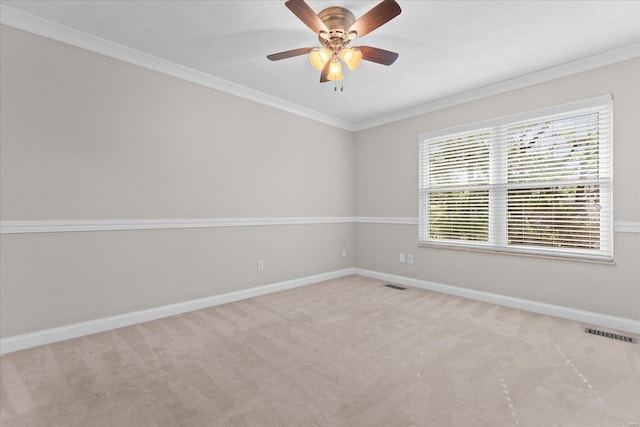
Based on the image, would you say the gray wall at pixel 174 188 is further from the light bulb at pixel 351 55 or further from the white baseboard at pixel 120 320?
the light bulb at pixel 351 55

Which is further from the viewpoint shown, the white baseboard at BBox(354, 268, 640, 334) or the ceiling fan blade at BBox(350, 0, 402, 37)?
the white baseboard at BBox(354, 268, 640, 334)

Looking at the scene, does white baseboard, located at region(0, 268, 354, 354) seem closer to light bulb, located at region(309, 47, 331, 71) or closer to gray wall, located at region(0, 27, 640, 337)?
gray wall, located at region(0, 27, 640, 337)

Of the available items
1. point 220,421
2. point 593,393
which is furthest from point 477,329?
point 220,421

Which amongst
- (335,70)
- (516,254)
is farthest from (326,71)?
(516,254)

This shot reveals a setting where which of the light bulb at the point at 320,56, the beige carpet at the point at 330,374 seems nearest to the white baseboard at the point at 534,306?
the beige carpet at the point at 330,374

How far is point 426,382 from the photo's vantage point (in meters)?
1.92

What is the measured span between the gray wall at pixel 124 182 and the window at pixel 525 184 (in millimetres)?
2139

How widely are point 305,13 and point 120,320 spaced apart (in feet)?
10.0

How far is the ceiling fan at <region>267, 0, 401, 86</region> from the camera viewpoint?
1.89 metres

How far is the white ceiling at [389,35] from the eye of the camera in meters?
2.21

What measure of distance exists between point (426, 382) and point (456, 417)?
1.08 ft

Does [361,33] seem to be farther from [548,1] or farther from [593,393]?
[593,393]

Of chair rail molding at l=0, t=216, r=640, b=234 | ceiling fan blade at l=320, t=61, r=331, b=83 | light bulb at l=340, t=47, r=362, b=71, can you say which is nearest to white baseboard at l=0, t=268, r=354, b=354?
chair rail molding at l=0, t=216, r=640, b=234

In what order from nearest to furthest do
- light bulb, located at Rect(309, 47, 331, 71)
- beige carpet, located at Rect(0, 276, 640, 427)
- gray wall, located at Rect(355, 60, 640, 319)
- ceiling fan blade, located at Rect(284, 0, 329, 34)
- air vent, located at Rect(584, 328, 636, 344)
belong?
1. beige carpet, located at Rect(0, 276, 640, 427)
2. ceiling fan blade, located at Rect(284, 0, 329, 34)
3. light bulb, located at Rect(309, 47, 331, 71)
4. air vent, located at Rect(584, 328, 636, 344)
5. gray wall, located at Rect(355, 60, 640, 319)
